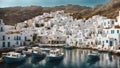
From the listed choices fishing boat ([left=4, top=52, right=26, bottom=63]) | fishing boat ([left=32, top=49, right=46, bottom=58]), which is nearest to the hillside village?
fishing boat ([left=32, top=49, right=46, bottom=58])

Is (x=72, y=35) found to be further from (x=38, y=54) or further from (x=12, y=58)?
(x=12, y=58)

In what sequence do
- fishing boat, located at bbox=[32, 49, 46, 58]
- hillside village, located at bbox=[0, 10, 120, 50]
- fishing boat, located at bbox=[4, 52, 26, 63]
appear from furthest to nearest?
hillside village, located at bbox=[0, 10, 120, 50] < fishing boat, located at bbox=[32, 49, 46, 58] < fishing boat, located at bbox=[4, 52, 26, 63]

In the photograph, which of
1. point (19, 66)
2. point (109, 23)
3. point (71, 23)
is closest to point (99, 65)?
point (19, 66)

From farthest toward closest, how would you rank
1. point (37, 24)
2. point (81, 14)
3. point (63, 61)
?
point (81, 14) → point (37, 24) → point (63, 61)

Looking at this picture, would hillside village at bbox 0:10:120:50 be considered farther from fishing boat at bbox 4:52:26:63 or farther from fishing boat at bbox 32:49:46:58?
fishing boat at bbox 4:52:26:63

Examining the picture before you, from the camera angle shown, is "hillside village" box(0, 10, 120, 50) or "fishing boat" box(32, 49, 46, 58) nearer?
"fishing boat" box(32, 49, 46, 58)

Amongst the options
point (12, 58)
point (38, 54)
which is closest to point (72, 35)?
point (38, 54)

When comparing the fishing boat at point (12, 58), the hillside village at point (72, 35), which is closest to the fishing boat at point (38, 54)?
the fishing boat at point (12, 58)

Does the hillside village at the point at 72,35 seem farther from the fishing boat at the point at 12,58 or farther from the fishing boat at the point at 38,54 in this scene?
the fishing boat at the point at 12,58

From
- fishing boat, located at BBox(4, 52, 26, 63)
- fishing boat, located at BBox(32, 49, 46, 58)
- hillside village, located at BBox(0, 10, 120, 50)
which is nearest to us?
fishing boat, located at BBox(4, 52, 26, 63)

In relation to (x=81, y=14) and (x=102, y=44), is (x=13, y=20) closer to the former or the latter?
(x=81, y=14)

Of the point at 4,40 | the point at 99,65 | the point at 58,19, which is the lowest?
the point at 99,65
